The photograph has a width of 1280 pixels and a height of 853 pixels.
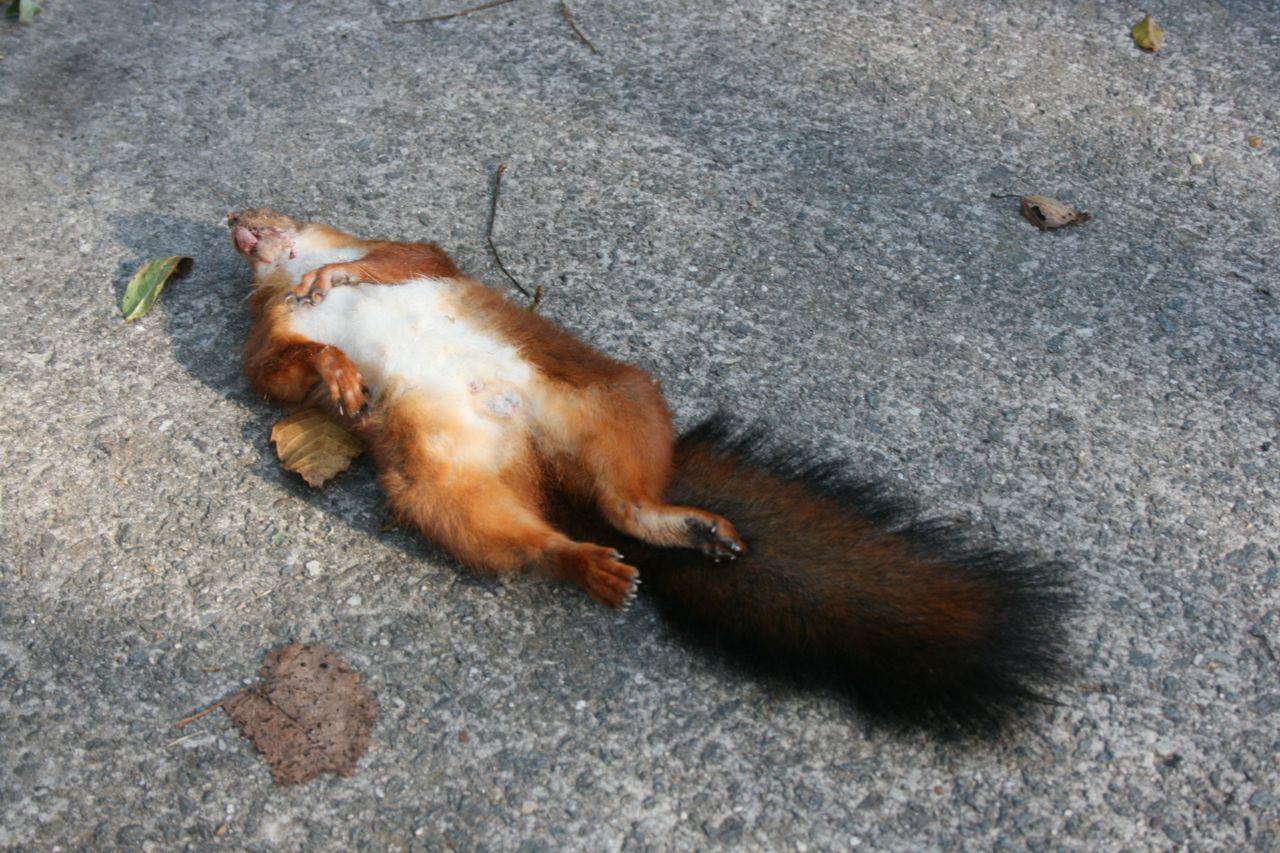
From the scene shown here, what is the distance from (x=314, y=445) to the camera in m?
3.16

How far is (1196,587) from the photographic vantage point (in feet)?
9.23

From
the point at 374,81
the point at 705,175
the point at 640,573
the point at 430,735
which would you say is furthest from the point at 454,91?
the point at 430,735

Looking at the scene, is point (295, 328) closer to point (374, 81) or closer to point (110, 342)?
point (110, 342)

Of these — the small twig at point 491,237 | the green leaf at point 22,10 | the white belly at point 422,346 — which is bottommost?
the small twig at point 491,237

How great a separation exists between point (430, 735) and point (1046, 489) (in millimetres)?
1716

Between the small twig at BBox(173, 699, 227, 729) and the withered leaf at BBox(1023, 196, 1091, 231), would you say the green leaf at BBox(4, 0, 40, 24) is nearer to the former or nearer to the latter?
the small twig at BBox(173, 699, 227, 729)

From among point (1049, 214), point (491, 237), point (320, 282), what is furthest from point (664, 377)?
point (1049, 214)

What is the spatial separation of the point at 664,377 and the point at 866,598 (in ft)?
3.88

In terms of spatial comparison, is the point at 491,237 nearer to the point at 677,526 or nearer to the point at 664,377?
the point at 664,377

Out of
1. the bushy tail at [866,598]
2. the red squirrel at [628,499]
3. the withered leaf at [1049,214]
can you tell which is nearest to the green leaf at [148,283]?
the red squirrel at [628,499]

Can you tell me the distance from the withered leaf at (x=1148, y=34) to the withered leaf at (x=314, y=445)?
142 inches

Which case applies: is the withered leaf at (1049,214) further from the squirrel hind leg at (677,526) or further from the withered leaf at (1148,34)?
the squirrel hind leg at (677,526)

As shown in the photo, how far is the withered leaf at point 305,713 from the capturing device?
8.11 ft

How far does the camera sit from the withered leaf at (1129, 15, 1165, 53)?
4.72 metres
